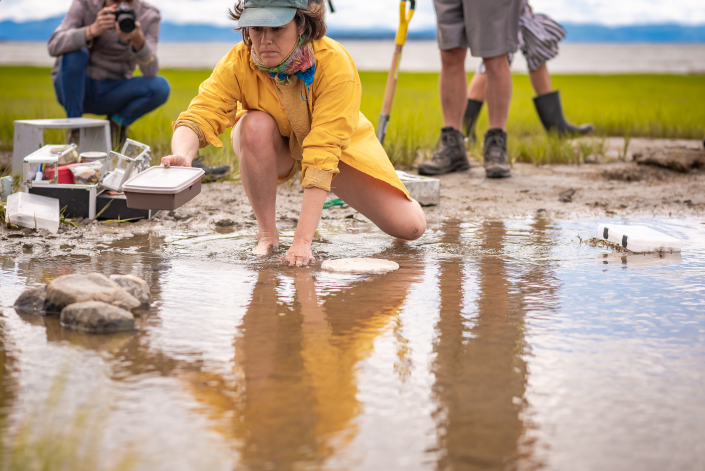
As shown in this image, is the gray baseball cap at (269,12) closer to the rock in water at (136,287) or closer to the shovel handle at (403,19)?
the rock in water at (136,287)

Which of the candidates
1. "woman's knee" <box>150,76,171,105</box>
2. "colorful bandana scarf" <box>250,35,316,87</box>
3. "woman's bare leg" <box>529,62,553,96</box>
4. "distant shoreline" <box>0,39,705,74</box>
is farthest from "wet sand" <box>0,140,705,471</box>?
"distant shoreline" <box>0,39,705,74</box>

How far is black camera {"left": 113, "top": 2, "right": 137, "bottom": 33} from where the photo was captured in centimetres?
411

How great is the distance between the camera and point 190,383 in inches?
54.8

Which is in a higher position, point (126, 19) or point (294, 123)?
point (126, 19)

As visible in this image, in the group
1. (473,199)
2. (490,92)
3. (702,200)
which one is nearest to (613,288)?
(473,199)

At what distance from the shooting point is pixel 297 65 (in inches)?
89.6

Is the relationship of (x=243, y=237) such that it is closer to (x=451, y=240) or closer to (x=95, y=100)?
(x=451, y=240)

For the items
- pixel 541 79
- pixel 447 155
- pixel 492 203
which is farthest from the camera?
pixel 541 79

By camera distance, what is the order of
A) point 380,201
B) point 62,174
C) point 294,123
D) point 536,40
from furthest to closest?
→ 1. point 536,40
2. point 62,174
3. point 380,201
4. point 294,123

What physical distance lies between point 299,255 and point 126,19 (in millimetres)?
2440

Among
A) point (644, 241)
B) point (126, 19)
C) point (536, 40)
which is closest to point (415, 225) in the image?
point (644, 241)

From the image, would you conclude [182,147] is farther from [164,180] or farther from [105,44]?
[105,44]

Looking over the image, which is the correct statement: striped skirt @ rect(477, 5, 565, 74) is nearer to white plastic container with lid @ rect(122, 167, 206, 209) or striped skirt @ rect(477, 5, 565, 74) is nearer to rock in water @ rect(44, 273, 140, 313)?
white plastic container with lid @ rect(122, 167, 206, 209)

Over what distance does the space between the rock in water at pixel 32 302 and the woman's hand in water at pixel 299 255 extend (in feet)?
2.63
